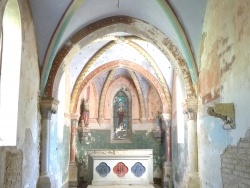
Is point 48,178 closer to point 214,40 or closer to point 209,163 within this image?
point 209,163

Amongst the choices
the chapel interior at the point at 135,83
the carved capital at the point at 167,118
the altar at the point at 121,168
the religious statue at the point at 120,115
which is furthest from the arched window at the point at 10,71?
the religious statue at the point at 120,115

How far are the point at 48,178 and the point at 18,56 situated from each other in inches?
115

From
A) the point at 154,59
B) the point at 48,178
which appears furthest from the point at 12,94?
the point at 154,59

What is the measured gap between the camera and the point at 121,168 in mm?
10906

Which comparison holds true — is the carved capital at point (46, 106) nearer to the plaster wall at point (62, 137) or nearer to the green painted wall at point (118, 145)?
the plaster wall at point (62, 137)

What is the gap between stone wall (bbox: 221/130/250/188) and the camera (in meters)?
3.87

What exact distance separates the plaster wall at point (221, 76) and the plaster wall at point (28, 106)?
324 centimetres

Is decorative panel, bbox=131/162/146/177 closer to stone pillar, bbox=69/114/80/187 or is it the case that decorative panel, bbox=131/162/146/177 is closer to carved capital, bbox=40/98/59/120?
stone pillar, bbox=69/114/80/187

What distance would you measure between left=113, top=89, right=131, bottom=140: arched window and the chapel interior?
520mm

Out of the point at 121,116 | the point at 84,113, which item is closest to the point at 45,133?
the point at 84,113

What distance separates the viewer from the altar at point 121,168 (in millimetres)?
10789

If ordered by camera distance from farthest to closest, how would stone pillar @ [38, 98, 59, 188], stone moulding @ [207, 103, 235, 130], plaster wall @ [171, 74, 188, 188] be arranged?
plaster wall @ [171, 74, 188, 188] → stone pillar @ [38, 98, 59, 188] → stone moulding @ [207, 103, 235, 130]

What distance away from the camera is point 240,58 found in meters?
4.10

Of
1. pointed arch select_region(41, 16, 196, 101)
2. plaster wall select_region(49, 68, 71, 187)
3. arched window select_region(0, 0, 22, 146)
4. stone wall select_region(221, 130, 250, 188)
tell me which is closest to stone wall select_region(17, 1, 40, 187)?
arched window select_region(0, 0, 22, 146)
